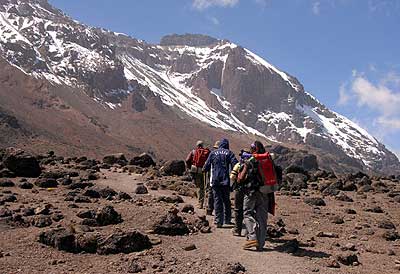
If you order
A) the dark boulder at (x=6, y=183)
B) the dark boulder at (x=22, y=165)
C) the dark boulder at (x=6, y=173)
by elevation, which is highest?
the dark boulder at (x=22, y=165)

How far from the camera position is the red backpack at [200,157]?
55.0 ft

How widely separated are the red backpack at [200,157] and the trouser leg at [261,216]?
16.9 ft

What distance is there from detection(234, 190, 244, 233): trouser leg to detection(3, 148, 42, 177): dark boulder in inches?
575

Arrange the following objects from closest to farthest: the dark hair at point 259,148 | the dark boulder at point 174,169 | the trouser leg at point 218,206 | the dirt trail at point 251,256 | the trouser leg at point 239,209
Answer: the dirt trail at point 251,256
the dark hair at point 259,148
the trouser leg at point 239,209
the trouser leg at point 218,206
the dark boulder at point 174,169

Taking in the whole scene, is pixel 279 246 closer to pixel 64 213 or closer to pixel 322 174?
pixel 64 213

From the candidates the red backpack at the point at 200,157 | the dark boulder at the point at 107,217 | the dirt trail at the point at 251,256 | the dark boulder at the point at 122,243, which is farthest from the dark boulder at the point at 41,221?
the red backpack at the point at 200,157

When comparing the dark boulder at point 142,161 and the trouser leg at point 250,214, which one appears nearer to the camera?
the trouser leg at point 250,214

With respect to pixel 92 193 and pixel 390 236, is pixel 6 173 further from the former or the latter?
pixel 390 236

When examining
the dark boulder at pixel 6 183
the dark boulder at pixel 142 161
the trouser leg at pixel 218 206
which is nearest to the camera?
the trouser leg at pixel 218 206

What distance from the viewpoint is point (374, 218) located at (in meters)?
18.5

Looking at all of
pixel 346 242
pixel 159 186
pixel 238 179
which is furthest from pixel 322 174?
pixel 238 179

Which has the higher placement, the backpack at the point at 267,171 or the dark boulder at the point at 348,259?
the backpack at the point at 267,171

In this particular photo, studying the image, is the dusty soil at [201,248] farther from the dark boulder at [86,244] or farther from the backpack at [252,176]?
the backpack at [252,176]

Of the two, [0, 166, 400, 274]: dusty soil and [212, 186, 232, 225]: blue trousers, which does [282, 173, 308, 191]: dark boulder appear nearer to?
[0, 166, 400, 274]: dusty soil
